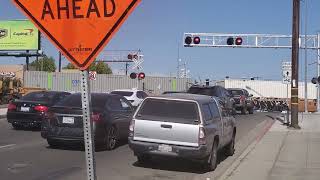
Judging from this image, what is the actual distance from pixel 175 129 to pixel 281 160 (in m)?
3.74

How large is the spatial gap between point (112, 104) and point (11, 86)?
36.2 metres

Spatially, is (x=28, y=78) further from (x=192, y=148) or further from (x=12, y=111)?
(x=192, y=148)

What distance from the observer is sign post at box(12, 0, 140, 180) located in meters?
4.81

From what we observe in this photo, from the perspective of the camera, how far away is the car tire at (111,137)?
1547cm

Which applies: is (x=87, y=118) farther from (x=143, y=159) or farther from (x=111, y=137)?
(x=111, y=137)

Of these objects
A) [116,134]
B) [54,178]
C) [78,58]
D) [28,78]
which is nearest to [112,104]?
[116,134]

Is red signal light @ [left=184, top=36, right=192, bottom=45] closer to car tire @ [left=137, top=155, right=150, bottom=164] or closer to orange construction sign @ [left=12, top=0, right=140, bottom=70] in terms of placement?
car tire @ [left=137, top=155, right=150, bottom=164]

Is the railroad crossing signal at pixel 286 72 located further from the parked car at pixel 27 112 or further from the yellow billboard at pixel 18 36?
the yellow billboard at pixel 18 36

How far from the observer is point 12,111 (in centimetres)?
2092

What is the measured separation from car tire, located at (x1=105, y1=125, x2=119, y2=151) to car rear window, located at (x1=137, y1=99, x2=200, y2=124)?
120 inches

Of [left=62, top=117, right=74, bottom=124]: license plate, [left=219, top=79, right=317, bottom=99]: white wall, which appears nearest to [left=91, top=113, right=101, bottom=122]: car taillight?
[left=62, top=117, right=74, bottom=124]: license plate

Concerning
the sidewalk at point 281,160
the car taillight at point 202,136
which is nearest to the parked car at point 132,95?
the sidewalk at point 281,160

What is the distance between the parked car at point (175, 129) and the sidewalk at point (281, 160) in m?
0.77

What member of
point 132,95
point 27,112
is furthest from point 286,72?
point 27,112
